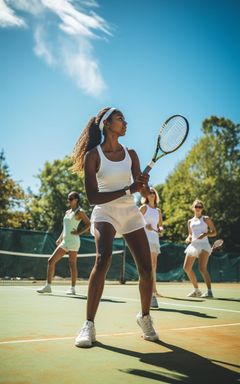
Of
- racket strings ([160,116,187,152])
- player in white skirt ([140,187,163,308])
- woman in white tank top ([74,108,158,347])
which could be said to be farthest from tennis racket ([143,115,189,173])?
player in white skirt ([140,187,163,308])

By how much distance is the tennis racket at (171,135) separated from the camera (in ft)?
15.2

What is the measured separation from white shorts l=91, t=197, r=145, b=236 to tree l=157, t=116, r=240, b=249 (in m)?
35.0

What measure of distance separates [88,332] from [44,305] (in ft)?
10.3

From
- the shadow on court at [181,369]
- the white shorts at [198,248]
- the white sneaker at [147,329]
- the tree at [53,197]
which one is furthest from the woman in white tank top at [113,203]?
the tree at [53,197]

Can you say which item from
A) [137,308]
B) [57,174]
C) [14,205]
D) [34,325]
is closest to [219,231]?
[14,205]

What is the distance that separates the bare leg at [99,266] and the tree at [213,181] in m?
35.2

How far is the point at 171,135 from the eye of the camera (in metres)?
4.75

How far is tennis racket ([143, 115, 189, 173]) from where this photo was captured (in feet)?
15.2

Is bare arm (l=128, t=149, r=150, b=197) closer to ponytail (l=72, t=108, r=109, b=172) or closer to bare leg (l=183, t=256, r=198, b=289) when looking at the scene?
ponytail (l=72, t=108, r=109, b=172)

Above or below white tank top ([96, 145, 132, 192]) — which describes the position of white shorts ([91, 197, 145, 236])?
below

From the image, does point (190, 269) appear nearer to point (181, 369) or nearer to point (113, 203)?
point (113, 203)

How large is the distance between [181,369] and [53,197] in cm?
5136

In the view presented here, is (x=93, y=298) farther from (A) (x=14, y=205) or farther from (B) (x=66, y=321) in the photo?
(A) (x=14, y=205)

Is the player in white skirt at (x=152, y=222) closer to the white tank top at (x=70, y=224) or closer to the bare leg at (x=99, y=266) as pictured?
the white tank top at (x=70, y=224)
